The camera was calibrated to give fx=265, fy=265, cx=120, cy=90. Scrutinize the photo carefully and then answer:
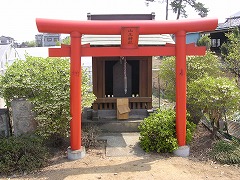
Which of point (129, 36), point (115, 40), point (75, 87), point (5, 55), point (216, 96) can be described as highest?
point (5, 55)

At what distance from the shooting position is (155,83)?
58.6 ft

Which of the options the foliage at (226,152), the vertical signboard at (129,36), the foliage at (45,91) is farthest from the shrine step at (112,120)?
the vertical signboard at (129,36)

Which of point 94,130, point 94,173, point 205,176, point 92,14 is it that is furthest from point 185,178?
point 92,14

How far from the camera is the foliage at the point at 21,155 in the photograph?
19.4 feet

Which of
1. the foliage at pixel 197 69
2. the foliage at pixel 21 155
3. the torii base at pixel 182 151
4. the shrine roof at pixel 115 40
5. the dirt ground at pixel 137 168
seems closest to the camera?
the dirt ground at pixel 137 168

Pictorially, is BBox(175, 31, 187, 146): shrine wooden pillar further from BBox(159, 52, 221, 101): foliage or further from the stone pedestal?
the stone pedestal

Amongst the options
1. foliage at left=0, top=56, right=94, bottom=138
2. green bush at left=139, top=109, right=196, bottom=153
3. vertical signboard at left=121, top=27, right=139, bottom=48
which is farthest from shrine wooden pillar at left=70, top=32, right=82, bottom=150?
green bush at left=139, top=109, right=196, bottom=153

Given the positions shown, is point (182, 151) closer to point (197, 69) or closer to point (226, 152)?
point (226, 152)

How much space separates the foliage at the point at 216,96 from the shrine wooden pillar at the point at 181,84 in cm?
75

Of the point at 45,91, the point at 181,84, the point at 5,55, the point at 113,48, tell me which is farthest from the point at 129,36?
the point at 5,55

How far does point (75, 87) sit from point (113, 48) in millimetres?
1326

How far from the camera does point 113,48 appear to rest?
6496 millimetres

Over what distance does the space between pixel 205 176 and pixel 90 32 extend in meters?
4.16

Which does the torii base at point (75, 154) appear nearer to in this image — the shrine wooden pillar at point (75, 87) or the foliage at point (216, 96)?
the shrine wooden pillar at point (75, 87)
